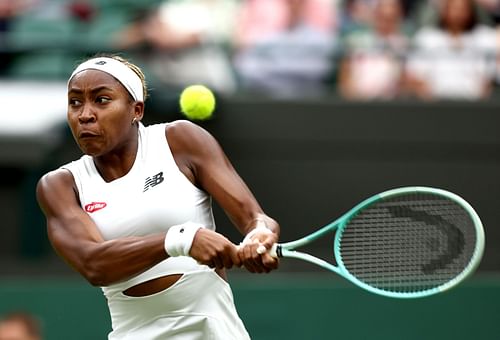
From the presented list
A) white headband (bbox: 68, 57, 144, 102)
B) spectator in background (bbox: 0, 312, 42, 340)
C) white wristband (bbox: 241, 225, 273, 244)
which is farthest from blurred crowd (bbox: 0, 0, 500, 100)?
white wristband (bbox: 241, 225, 273, 244)

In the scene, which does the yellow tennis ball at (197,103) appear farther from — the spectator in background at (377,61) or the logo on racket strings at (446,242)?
the spectator in background at (377,61)

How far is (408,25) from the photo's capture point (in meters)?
10.0

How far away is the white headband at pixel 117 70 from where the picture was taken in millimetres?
4777

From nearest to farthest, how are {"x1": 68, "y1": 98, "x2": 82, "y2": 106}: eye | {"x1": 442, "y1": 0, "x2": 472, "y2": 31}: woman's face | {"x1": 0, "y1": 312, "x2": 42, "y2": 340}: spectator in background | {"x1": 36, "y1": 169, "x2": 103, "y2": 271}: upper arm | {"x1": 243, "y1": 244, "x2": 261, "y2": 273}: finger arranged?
{"x1": 243, "y1": 244, "x2": 261, "y2": 273}: finger, {"x1": 36, "y1": 169, "x2": 103, "y2": 271}: upper arm, {"x1": 68, "y1": 98, "x2": 82, "y2": 106}: eye, {"x1": 0, "y1": 312, "x2": 42, "y2": 340}: spectator in background, {"x1": 442, "y1": 0, "x2": 472, "y2": 31}: woman's face

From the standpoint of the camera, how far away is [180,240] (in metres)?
4.36

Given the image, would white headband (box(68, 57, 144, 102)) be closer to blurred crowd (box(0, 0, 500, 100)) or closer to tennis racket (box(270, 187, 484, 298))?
tennis racket (box(270, 187, 484, 298))

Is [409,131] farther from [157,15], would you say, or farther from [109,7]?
[109,7]

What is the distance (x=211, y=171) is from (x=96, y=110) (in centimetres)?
54

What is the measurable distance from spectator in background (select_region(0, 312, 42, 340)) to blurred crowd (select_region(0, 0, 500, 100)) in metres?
2.49

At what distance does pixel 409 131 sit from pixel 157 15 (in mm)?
2323

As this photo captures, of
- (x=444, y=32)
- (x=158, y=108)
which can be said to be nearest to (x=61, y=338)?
(x=158, y=108)

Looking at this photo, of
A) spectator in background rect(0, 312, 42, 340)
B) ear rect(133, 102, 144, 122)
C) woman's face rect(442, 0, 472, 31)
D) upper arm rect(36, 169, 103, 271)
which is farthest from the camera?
woman's face rect(442, 0, 472, 31)

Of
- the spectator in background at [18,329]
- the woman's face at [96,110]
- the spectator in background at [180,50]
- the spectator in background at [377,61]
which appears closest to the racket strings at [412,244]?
the woman's face at [96,110]

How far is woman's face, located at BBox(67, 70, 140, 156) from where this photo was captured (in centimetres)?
471
